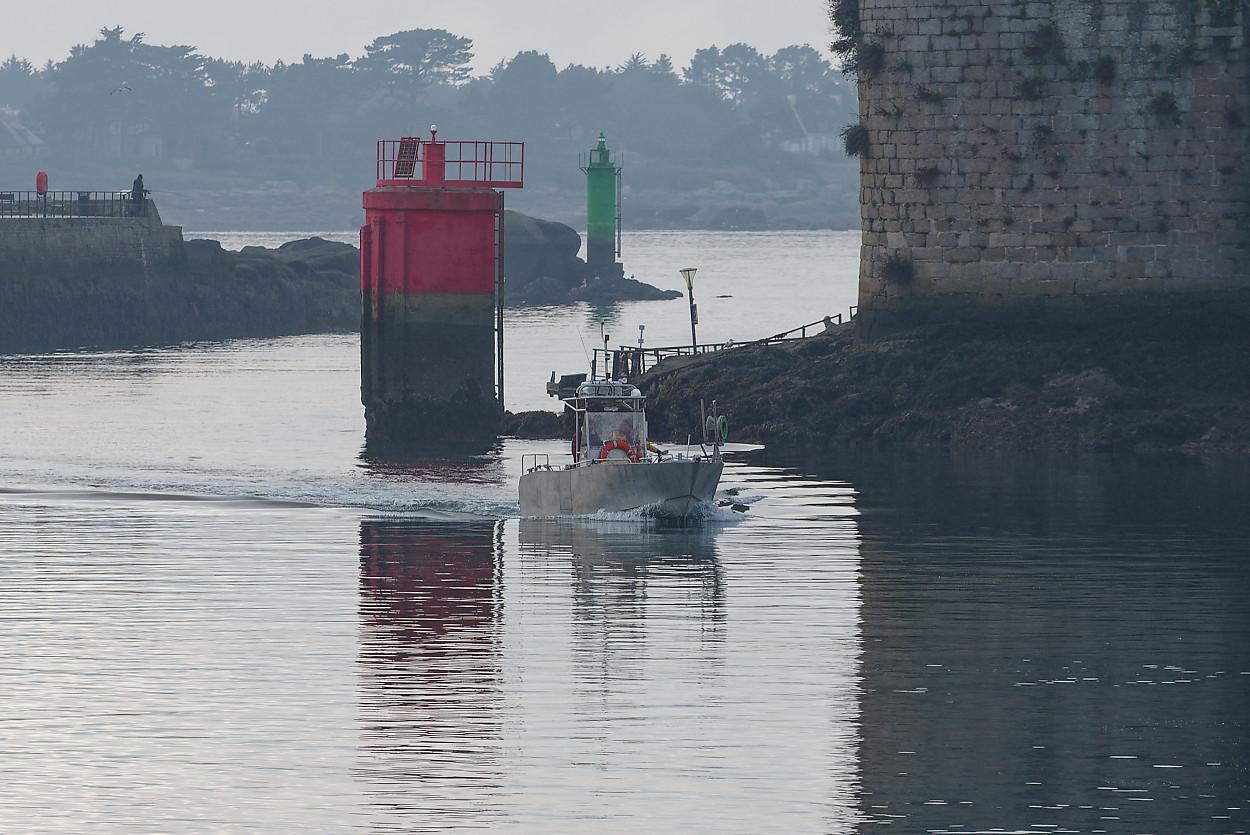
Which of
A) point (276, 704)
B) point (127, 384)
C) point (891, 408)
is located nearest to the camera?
point (276, 704)

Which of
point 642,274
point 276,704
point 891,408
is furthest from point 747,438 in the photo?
point 642,274

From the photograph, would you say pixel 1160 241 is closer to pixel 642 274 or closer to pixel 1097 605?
pixel 1097 605

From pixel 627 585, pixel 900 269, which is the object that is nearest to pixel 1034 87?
pixel 900 269

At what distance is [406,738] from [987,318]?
88.5 ft

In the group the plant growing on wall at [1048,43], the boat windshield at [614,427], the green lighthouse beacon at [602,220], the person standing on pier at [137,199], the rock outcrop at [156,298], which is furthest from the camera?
the green lighthouse beacon at [602,220]

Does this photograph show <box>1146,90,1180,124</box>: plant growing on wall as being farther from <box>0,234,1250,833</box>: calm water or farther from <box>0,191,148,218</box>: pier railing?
<box>0,191,148,218</box>: pier railing

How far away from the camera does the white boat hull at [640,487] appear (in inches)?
1339

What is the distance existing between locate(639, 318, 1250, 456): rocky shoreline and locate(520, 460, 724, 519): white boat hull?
384 inches

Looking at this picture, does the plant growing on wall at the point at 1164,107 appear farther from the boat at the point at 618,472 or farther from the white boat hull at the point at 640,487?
the white boat hull at the point at 640,487

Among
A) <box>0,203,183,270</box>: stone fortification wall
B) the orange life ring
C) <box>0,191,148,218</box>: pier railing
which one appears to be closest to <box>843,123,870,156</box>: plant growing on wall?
the orange life ring

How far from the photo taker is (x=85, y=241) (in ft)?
284

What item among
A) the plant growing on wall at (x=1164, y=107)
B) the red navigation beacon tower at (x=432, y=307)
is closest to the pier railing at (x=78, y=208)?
the red navigation beacon tower at (x=432, y=307)

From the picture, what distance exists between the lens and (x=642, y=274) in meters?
162

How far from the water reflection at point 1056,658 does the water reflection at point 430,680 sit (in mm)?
3177
